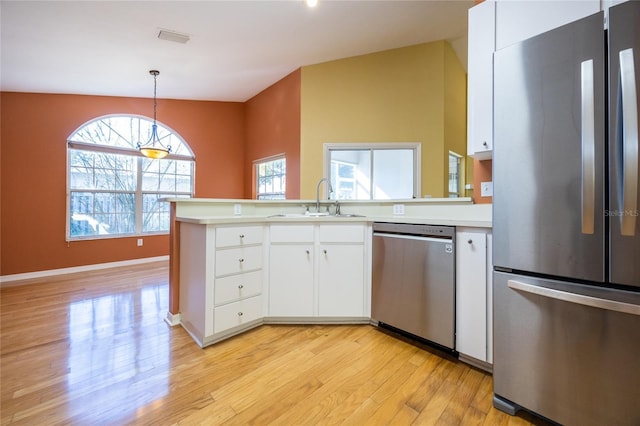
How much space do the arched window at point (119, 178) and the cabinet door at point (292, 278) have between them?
391cm

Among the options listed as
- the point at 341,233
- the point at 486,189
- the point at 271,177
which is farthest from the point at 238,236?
the point at 271,177

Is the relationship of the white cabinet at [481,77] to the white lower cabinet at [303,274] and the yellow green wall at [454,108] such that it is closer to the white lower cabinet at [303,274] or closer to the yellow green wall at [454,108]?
the white lower cabinet at [303,274]

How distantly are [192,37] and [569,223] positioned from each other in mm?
3732

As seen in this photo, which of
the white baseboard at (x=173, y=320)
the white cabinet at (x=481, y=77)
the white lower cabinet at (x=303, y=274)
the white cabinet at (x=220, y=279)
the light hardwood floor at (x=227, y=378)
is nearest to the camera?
the light hardwood floor at (x=227, y=378)

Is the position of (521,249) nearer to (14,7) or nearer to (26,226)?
(14,7)

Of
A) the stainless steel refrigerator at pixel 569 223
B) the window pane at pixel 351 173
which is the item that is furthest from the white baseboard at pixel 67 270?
the stainless steel refrigerator at pixel 569 223

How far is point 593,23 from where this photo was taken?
1.11 meters

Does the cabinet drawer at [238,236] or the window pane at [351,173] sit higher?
the window pane at [351,173]

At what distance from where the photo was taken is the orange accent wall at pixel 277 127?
4383mm

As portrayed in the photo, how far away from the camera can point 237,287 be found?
2.12 meters

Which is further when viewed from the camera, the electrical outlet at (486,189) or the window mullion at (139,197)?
the window mullion at (139,197)

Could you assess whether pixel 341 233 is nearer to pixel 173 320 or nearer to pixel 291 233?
pixel 291 233

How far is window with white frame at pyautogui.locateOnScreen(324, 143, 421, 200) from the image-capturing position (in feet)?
13.8

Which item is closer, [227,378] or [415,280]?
[227,378]
